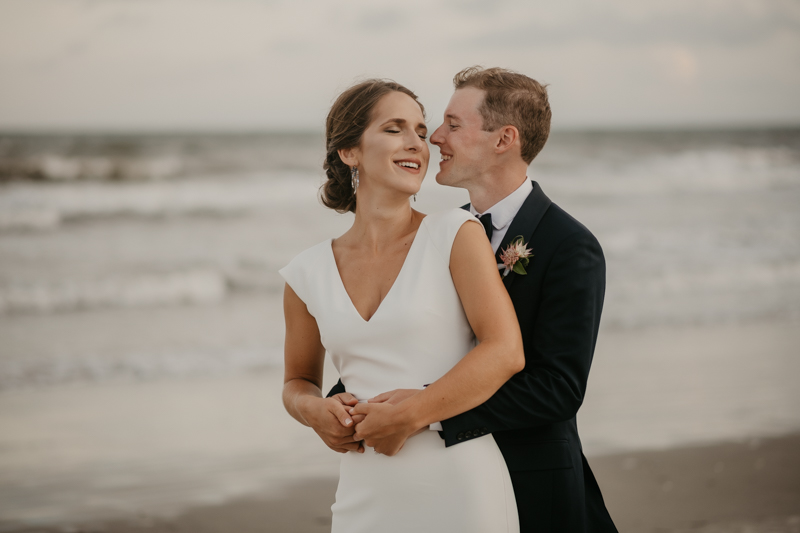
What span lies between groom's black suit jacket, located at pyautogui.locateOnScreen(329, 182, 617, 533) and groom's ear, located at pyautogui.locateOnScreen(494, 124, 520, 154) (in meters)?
0.38

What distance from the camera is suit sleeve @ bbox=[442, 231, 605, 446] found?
2.13m

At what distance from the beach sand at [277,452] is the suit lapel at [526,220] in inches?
111

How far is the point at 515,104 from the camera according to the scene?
265 cm

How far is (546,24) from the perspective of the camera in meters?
17.4

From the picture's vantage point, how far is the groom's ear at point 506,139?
8.62 feet

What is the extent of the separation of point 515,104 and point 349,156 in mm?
666

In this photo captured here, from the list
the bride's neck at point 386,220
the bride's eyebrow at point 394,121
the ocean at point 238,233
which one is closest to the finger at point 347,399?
the bride's neck at point 386,220

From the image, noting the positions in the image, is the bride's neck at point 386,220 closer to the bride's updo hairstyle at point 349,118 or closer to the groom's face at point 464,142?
the bride's updo hairstyle at point 349,118

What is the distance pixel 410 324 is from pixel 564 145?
19963 millimetres

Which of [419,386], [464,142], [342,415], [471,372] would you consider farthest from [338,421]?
[464,142]

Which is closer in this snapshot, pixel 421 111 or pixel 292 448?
pixel 421 111

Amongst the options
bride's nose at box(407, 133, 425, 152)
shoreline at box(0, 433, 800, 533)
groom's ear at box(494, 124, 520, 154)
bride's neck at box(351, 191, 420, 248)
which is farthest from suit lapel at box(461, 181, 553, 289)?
shoreline at box(0, 433, 800, 533)

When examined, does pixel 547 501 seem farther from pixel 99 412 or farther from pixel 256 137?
pixel 256 137

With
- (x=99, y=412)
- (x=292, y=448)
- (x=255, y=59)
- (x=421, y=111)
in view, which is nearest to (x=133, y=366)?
(x=99, y=412)
